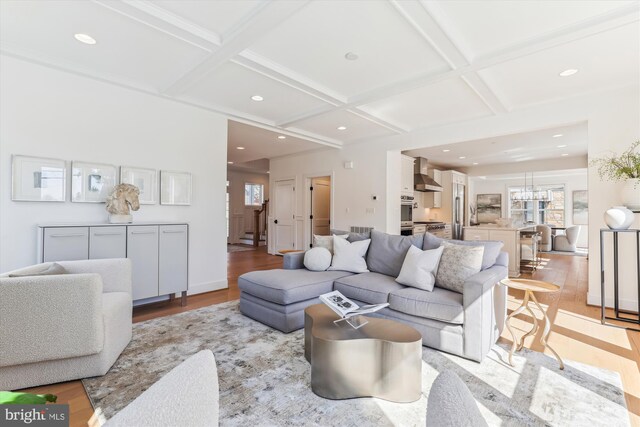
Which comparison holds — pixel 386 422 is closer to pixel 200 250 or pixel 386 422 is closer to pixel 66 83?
pixel 200 250

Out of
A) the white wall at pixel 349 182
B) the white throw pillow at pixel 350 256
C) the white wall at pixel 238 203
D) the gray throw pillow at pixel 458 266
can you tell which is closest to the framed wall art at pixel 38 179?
the white throw pillow at pixel 350 256

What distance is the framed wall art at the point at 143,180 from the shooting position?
11.9 feet

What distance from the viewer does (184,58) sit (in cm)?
307

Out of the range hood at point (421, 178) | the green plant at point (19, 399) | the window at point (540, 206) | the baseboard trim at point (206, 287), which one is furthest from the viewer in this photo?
the window at point (540, 206)

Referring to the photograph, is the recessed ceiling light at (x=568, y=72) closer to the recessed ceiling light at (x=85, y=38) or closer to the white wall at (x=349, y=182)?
the white wall at (x=349, y=182)

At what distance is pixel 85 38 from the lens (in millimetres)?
2715

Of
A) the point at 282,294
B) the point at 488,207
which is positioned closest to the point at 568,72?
the point at 282,294

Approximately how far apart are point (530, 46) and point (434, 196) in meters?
5.86

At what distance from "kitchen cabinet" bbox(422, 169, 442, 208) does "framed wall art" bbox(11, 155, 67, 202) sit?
757 centimetres

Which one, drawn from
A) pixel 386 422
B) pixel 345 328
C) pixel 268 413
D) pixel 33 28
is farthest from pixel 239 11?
pixel 386 422

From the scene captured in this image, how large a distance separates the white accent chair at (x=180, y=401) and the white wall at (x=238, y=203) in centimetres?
1038

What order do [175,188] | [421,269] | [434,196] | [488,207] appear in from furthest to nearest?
[488,207] → [434,196] → [175,188] → [421,269]

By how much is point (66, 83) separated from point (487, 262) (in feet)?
15.4

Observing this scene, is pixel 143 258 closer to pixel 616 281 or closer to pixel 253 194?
pixel 616 281
